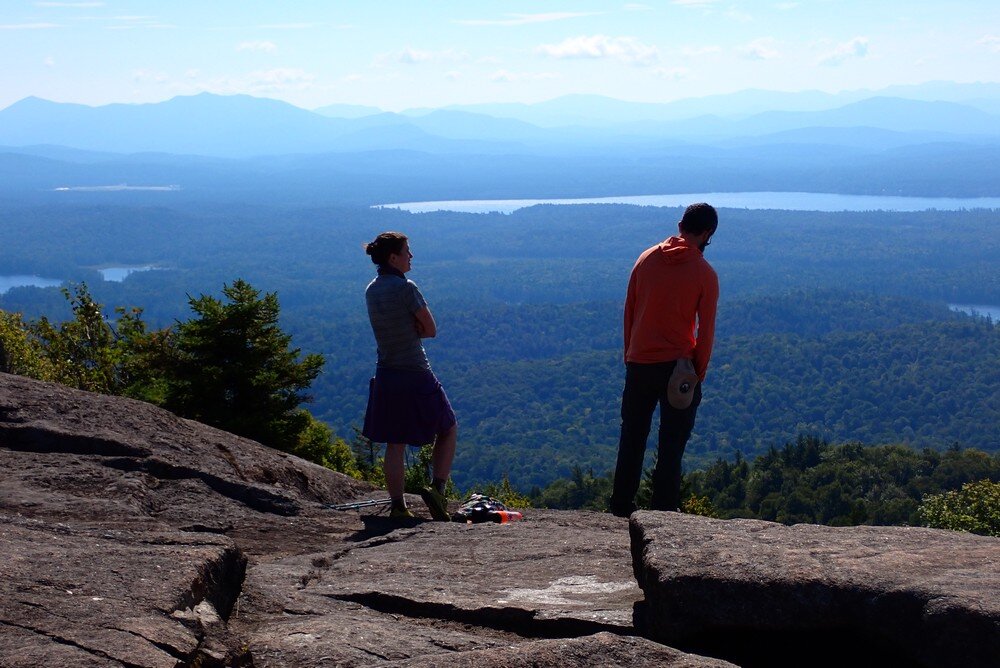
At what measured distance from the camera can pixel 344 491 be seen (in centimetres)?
846

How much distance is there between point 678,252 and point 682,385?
0.90m

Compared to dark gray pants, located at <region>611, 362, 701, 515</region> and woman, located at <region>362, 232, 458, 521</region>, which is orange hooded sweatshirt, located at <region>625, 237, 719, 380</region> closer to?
dark gray pants, located at <region>611, 362, 701, 515</region>

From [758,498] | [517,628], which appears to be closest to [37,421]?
[517,628]

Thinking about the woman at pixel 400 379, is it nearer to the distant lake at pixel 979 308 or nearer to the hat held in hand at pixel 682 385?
the hat held in hand at pixel 682 385

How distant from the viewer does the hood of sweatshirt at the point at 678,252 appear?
6.88 m

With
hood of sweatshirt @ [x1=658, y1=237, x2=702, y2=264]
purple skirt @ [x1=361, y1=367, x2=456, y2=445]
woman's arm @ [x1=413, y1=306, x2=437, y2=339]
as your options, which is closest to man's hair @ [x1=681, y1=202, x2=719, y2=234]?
hood of sweatshirt @ [x1=658, y1=237, x2=702, y2=264]

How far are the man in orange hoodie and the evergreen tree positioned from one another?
6.29m

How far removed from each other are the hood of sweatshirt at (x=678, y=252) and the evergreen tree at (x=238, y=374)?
6.59 metres

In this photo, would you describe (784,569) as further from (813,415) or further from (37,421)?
(813,415)

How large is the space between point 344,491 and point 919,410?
113 m

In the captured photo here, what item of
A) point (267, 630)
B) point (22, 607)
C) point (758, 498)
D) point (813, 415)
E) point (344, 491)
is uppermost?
point (22, 607)

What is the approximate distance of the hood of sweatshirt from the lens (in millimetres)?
6883

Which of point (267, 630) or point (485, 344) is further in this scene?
point (485, 344)

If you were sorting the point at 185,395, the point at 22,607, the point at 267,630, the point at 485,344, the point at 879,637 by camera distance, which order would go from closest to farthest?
the point at 22,607 → the point at 879,637 → the point at 267,630 → the point at 185,395 → the point at 485,344
